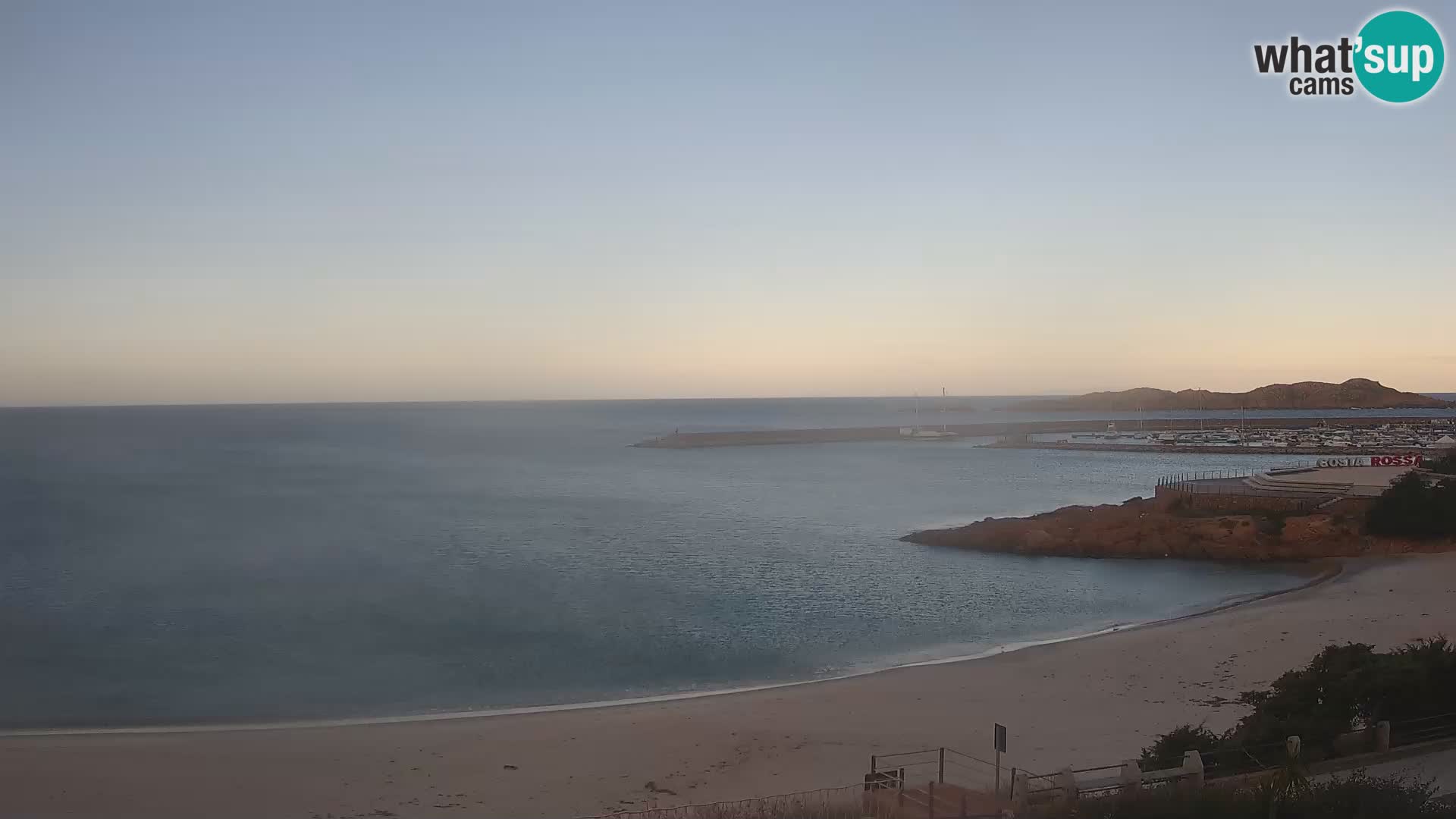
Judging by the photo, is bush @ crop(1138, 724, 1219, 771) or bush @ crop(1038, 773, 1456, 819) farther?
bush @ crop(1138, 724, 1219, 771)

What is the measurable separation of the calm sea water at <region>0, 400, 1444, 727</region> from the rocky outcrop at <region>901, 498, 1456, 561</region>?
1.39 meters

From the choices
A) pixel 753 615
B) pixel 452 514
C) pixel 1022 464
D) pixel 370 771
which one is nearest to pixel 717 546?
pixel 753 615

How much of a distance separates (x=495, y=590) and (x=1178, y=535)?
23.4 metres

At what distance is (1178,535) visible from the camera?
34.3 meters

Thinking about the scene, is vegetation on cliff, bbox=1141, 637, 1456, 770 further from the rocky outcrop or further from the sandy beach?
the rocky outcrop

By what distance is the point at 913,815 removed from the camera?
9.47 meters

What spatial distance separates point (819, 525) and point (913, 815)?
116 ft

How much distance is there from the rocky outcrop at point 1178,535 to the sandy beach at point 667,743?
12729 millimetres

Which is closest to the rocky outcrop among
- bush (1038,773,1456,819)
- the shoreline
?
the shoreline

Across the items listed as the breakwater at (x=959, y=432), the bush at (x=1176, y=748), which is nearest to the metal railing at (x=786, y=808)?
the bush at (x=1176, y=748)

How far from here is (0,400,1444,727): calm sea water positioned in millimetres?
20453

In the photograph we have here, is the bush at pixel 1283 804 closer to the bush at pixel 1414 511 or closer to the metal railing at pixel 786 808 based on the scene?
the metal railing at pixel 786 808

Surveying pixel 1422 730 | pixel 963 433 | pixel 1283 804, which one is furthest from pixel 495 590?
pixel 963 433

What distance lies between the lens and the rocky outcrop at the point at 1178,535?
106ft
